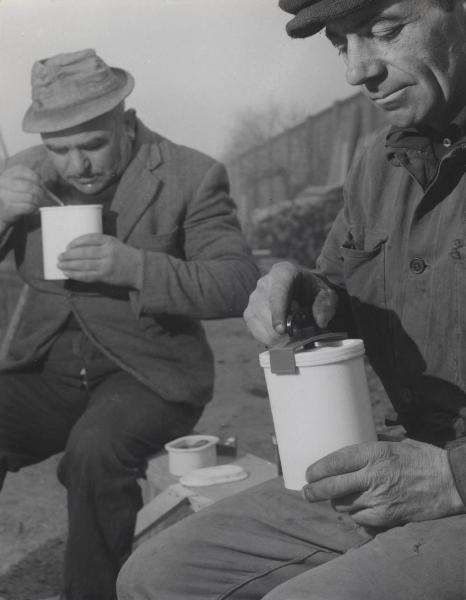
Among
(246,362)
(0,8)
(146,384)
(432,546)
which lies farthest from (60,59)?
(246,362)

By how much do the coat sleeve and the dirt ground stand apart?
1325 millimetres

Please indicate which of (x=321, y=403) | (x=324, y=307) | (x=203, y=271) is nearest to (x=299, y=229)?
(x=203, y=271)

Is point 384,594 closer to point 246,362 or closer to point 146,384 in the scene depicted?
point 146,384

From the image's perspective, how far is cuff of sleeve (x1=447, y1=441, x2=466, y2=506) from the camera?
1.82m

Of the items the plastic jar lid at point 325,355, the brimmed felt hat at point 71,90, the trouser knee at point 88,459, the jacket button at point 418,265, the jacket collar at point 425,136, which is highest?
the brimmed felt hat at point 71,90

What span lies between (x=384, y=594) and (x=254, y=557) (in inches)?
18.6

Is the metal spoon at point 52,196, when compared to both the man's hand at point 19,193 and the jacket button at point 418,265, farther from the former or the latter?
the jacket button at point 418,265

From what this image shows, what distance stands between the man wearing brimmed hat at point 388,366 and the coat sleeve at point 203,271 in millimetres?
1201

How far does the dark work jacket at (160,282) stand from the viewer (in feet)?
11.7

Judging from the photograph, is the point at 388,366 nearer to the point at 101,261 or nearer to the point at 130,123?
the point at 101,261

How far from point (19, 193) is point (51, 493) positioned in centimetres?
183

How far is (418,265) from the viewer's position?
2174 millimetres

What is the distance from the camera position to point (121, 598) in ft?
7.32

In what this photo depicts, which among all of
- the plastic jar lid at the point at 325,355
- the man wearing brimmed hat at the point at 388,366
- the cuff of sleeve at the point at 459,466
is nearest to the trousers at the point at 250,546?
the man wearing brimmed hat at the point at 388,366
